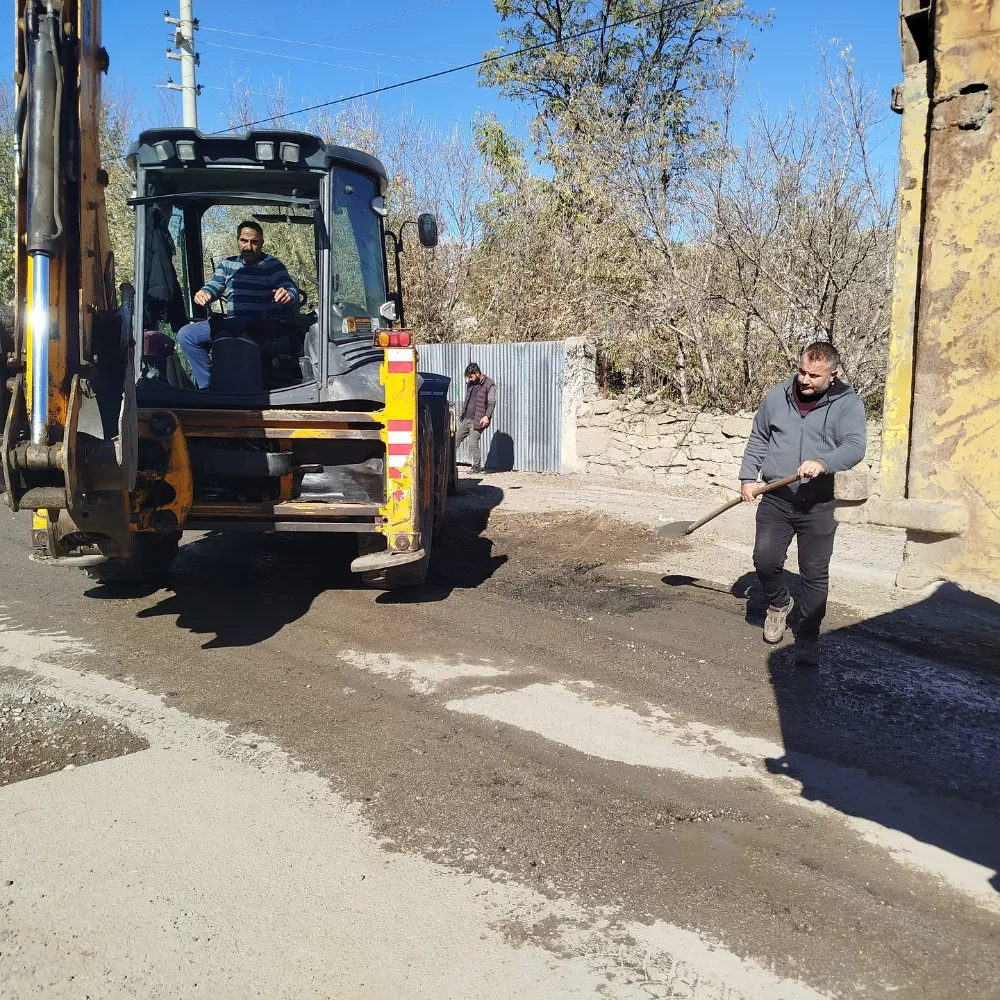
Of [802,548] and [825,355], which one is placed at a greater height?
[825,355]

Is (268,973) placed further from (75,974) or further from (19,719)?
(19,719)

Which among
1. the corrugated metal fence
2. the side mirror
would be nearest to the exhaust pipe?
the side mirror

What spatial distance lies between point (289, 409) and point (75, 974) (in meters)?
4.15

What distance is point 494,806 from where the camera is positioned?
11.3 feet

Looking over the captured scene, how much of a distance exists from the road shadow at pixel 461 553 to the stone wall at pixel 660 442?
6.80ft

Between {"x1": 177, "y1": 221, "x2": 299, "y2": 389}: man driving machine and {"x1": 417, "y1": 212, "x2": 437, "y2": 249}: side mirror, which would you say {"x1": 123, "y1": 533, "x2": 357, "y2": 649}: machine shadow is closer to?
{"x1": 177, "y1": 221, "x2": 299, "y2": 389}: man driving machine

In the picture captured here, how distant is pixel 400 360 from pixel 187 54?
1564cm

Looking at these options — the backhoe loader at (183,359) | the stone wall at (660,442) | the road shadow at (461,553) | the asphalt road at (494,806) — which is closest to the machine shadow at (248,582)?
the asphalt road at (494,806)

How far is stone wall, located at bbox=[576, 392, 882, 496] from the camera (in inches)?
470

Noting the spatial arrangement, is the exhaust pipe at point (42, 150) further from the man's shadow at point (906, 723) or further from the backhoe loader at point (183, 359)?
the man's shadow at point (906, 723)

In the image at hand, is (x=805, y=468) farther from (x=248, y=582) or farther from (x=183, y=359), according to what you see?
(x=183, y=359)

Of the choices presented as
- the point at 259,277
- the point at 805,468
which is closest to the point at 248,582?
the point at 259,277

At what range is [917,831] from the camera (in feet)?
10.8

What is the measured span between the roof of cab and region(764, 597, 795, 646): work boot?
4105 millimetres
